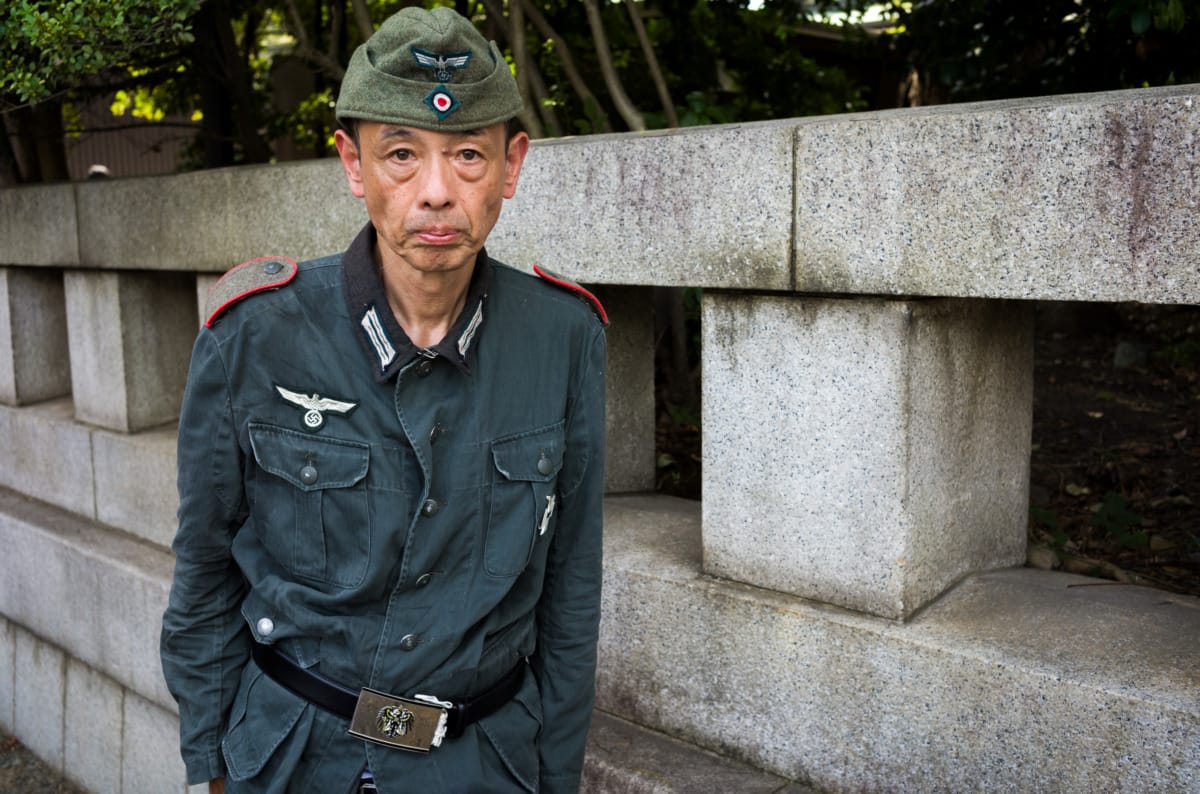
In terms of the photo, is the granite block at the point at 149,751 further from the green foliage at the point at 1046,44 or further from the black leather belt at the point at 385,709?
the green foliage at the point at 1046,44

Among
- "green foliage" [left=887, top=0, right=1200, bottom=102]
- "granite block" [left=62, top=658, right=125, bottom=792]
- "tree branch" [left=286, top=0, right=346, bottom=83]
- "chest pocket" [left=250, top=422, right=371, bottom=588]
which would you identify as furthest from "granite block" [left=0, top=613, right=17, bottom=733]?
"green foliage" [left=887, top=0, right=1200, bottom=102]

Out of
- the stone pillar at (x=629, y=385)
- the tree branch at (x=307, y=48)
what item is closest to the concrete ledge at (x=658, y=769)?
the stone pillar at (x=629, y=385)

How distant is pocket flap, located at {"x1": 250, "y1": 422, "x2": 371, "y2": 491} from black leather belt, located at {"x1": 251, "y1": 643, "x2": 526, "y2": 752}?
36 cm

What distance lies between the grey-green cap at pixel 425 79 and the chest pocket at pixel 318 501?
0.56 meters

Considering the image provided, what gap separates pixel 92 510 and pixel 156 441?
670mm

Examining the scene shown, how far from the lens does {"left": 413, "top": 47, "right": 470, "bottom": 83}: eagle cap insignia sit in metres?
1.91

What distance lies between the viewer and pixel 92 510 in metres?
5.17

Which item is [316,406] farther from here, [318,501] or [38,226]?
[38,226]

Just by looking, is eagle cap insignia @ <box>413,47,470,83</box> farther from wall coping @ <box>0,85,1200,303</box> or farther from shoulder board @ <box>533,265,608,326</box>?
wall coping @ <box>0,85,1200,303</box>

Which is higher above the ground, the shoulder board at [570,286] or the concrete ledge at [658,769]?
the shoulder board at [570,286]

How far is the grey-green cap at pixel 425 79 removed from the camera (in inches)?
75.2

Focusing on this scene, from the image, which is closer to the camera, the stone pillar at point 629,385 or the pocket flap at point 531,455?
the pocket flap at point 531,455

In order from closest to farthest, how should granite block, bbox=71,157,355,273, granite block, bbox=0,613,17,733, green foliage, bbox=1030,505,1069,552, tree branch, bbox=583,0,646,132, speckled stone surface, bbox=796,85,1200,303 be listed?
1. speckled stone surface, bbox=796,85,1200,303
2. granite block, bbox=71,157,355,273
3. green foliage, bbox=1030,505,1069,552
4. tree branch, bbox=583,0,646,132
5. granite block, bbox=0,613,17,733

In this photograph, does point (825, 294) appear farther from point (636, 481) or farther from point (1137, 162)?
point (636, 481)
